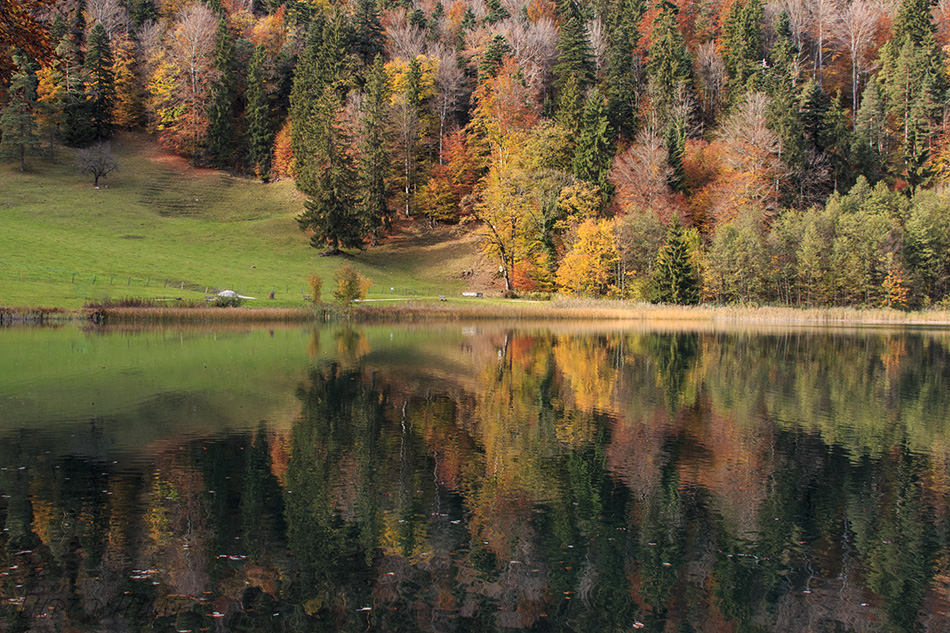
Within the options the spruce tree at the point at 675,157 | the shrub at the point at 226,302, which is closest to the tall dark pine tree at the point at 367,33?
the spruce tree at the point at 675,157

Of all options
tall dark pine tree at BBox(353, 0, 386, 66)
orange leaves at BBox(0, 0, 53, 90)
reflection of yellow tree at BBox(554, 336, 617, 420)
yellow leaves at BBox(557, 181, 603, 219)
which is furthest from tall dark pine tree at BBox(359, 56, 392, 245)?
orange leaves at BBox(0, 0, 53, 90)

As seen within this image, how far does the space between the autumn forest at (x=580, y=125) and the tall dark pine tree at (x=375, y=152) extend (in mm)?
362

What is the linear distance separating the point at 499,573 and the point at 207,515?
184 inches

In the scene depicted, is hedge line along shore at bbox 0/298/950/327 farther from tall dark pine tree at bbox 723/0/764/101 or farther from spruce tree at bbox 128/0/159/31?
spruce tree at bbox 128/0/159/31

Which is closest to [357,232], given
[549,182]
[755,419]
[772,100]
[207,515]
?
[549,182]

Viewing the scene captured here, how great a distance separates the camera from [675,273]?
69062mm

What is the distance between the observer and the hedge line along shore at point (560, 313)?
5184cm

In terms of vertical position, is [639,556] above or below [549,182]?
→ below

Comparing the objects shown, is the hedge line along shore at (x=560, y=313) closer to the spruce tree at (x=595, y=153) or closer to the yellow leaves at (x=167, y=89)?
the spruce tree at (x=595, y=153)

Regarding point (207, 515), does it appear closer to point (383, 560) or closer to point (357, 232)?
point (383, 560)

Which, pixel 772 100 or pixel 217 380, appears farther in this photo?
pixel 772 100

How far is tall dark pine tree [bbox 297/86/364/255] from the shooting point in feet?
263

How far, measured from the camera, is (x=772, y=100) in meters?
81.2

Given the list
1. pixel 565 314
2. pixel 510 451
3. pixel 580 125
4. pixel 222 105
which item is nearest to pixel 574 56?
pixel 580 125
